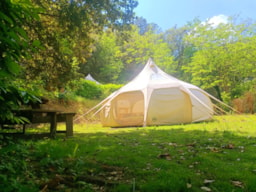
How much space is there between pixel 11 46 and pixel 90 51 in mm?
6899

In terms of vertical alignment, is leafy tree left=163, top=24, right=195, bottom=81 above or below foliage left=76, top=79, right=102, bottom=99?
above

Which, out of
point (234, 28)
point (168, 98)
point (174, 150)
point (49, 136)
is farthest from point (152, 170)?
point (234, 28)

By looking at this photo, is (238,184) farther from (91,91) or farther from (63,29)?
(91,91)

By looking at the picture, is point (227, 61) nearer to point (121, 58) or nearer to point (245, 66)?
point (245, 66)

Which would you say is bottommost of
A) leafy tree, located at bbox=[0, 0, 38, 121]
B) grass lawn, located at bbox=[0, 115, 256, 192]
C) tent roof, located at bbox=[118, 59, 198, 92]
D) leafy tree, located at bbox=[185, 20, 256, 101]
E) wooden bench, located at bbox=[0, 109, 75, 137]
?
grass lawn, located at bbox=[0, 115, 256, 192]

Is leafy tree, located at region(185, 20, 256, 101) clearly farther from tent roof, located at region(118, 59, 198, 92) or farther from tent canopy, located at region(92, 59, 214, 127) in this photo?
tent canopy, located at region(92, 59, 214, 127)

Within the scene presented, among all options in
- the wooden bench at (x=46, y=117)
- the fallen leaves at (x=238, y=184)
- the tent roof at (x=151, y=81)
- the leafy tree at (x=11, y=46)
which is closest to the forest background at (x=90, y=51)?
the leafy tree at (x=11, y=46)

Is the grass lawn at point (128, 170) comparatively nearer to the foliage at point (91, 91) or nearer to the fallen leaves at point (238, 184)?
the fallen leaves at point (238, 184)

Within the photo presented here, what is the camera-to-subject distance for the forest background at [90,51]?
5.04 ft

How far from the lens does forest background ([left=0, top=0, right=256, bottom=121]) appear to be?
5.04 ft

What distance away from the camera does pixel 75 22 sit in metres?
5.93

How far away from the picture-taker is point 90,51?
820 cm

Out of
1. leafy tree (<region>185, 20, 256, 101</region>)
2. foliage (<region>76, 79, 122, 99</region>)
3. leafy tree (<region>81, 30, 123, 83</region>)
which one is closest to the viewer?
foliage (<region>76, 79, 122, 99</region>)

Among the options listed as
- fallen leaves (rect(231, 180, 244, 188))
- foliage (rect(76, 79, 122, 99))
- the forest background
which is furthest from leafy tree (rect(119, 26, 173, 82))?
fallen leaves (rect(231, 180, 244, 188))
